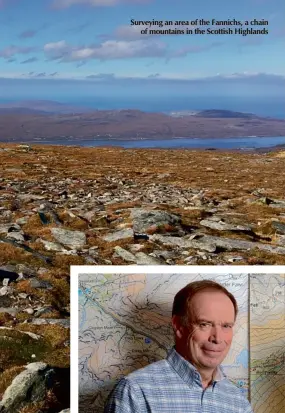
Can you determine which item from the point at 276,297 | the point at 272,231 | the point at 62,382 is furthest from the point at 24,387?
the point at 272,231

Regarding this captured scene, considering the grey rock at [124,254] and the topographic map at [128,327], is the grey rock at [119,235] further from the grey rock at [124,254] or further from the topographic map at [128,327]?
the topographic map at [128,327]

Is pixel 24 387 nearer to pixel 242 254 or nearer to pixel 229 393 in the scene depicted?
pixel 229 393

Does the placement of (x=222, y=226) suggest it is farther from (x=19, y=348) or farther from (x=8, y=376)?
(x=8, y=376)

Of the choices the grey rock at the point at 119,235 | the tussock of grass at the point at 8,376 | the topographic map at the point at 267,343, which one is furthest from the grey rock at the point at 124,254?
the tussock of grass at the point at 8,376

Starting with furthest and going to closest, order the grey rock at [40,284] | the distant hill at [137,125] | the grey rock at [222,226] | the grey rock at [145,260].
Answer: the distant hill at [137,125] < the grey rock at [222,226] < the grey rock at [145,260] < the grey rock at [40,284]

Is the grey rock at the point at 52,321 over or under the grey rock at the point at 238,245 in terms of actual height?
under

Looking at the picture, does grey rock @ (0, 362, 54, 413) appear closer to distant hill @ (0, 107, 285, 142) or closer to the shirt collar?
the shirt collar

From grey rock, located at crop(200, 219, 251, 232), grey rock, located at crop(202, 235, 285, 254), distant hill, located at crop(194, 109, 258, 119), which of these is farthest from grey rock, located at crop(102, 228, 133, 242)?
distant hill, located at crop(194, 109, 258, 119)
